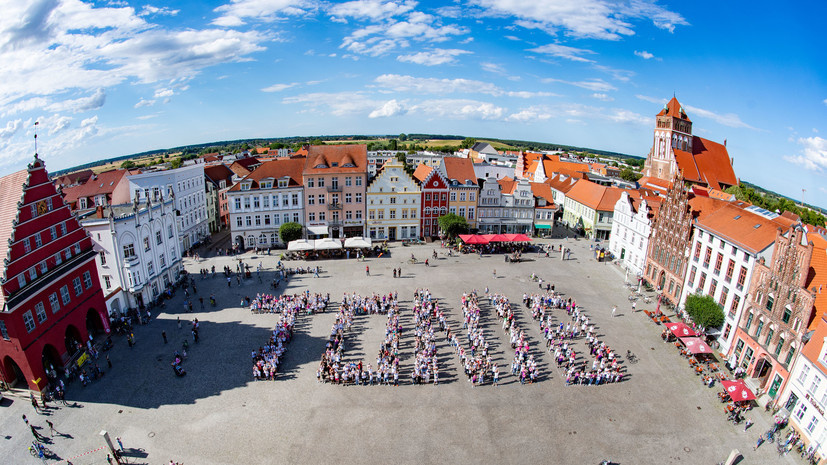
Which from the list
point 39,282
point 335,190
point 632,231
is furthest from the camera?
point 335,190

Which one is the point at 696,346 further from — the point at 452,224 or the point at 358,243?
the point at 358,243

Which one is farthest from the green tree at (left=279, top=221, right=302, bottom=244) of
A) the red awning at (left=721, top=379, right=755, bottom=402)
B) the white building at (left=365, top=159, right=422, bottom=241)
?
the red awning at (left=721, top=379, right=755, bottom=402)

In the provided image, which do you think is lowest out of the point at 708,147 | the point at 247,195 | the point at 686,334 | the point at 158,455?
the point at 158,455

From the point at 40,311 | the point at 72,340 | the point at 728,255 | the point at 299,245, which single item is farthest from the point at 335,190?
the point at 728,255

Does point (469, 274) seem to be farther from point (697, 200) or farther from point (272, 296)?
point (697, 200)

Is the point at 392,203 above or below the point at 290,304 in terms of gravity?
above

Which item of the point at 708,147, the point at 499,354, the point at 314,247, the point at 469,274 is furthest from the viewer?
the point at 708,147

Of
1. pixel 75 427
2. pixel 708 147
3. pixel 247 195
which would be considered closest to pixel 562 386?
pixel 75 427

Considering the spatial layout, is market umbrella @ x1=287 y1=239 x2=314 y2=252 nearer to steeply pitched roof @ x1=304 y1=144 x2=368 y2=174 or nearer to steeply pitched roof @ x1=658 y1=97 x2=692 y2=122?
steeply pitched roof @ x1=304 y1=144 x2=368 y2=174
